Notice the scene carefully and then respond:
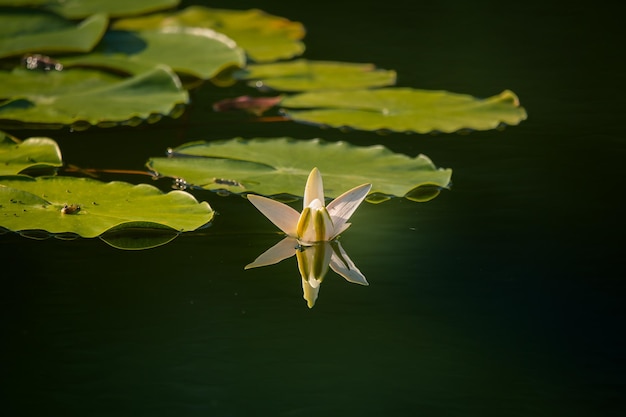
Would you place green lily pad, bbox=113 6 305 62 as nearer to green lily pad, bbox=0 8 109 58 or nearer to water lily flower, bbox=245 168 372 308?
green lily pad, bbox=0 8 109 58

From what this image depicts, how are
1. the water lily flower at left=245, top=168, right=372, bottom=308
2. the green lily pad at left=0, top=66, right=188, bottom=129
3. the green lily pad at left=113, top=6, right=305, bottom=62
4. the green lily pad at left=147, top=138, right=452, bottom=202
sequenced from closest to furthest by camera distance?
the water lily flower at left=245, top=168, right=372, bottom=308
the green lily pad at left=147, top=138, right=452, bottom=202
the green lily pad at left=0, top=66, right=188, bottom=129
the green lily pad at left=113, top=6, right=305, bottom=62

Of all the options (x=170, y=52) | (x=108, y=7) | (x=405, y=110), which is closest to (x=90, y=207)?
(x=405, y=110)

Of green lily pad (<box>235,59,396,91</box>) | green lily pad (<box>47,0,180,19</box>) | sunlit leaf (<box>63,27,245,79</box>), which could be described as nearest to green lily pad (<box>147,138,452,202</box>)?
green lily pad (<box>235,59,396,91</box>)

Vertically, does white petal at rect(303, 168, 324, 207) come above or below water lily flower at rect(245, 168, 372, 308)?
above

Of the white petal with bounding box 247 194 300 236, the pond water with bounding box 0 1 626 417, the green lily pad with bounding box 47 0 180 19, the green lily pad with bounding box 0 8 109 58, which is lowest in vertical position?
the pond water with bounding box 0 1 626 417

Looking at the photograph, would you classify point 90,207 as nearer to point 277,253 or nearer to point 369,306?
point 277,253

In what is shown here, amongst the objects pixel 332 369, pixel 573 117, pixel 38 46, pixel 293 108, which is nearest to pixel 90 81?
pixel 38 46
